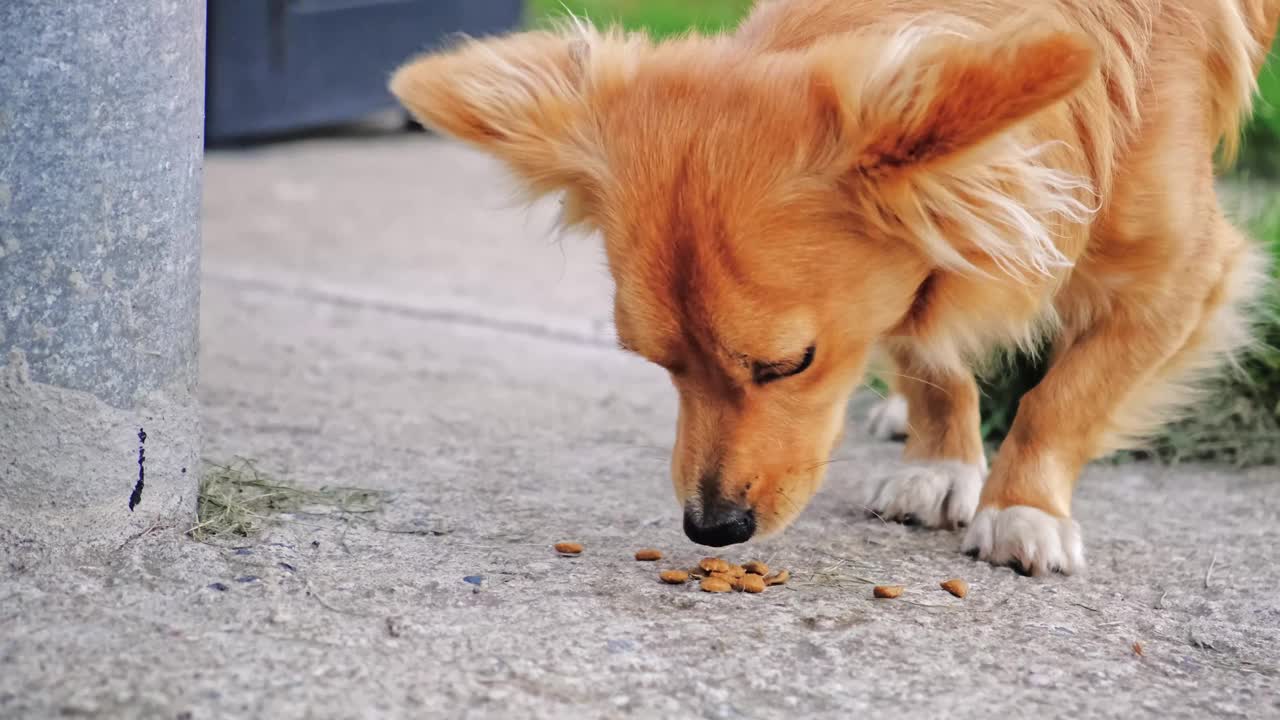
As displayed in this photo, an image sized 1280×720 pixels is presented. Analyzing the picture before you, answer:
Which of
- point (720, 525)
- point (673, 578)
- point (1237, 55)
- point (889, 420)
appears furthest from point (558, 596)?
point (1237, 55)

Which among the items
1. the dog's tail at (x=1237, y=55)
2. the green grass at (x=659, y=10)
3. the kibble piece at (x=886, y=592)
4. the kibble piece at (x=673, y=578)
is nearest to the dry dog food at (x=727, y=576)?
the kibble piece at (x=673, y=578)

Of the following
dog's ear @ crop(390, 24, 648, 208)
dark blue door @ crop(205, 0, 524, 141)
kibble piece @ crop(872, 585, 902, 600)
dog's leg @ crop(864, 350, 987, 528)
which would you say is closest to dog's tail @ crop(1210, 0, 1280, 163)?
dog's leg @ crop(864, 350, 987, 528)

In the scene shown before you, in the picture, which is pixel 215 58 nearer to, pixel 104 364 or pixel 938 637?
pixel 104 364

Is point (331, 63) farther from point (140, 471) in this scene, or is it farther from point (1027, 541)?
point (1027, 541)

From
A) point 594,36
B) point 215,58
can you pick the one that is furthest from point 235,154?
point 594,36

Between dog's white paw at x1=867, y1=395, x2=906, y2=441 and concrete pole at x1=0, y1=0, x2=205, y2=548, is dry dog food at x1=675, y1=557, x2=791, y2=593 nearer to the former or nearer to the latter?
concrete pole at x1=0, y1=0, x2=205, y2=548

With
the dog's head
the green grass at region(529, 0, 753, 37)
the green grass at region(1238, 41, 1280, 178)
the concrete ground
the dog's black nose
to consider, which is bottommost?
the concrete ground

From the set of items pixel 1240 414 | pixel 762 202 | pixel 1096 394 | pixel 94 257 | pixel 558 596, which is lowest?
pixel 558 596
